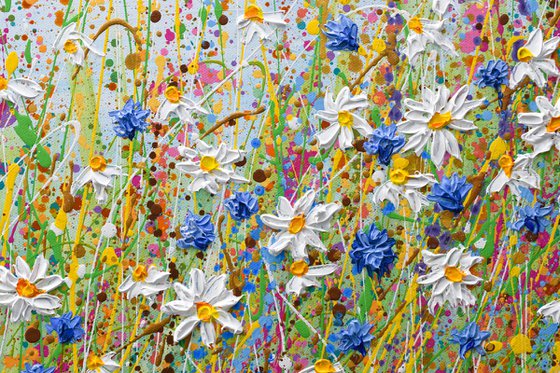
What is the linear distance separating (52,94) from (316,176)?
553 millimetres

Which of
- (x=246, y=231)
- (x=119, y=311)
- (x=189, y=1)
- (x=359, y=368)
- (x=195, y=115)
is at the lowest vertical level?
(x=359, y=368)

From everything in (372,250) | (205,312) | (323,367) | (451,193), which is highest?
(451,193)

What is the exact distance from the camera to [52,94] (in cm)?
126

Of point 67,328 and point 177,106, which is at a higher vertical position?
point 177,106

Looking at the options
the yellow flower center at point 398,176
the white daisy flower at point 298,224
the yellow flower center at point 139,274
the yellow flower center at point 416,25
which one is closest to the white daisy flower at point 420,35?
the yellow flower center at point 416,25

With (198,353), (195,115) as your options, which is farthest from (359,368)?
(195,115)

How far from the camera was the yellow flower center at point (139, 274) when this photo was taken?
1241 millimetres

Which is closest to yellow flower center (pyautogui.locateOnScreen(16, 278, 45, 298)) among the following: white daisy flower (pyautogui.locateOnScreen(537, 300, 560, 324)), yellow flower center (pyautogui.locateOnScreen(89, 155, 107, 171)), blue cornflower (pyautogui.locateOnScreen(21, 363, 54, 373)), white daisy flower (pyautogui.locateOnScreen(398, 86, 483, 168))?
blue cornflower (pyautogui.locateOnScreen(21, 363, 54, 373))

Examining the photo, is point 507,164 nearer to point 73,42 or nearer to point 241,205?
point 241,205

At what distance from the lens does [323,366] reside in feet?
4.10

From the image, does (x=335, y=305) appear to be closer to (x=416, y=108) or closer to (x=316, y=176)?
(x=316, y=176)

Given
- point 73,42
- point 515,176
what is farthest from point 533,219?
point 73,42

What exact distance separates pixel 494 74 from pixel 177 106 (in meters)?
0.64

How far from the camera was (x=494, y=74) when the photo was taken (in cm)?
127
